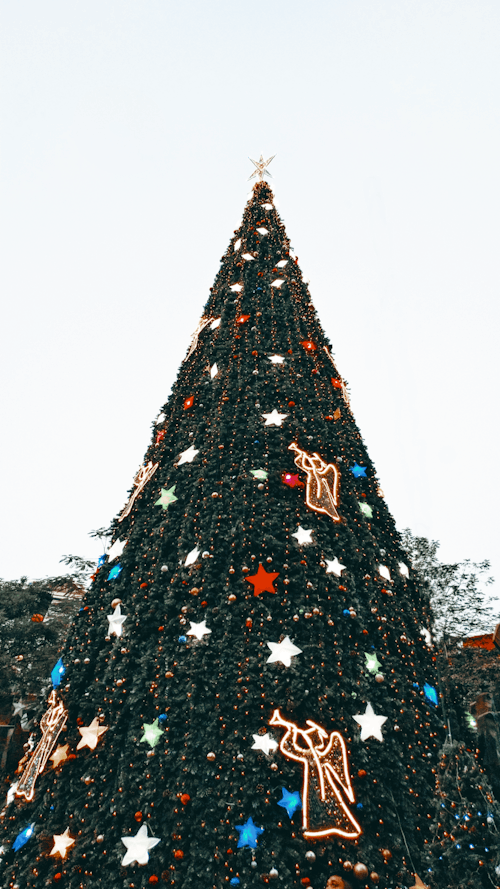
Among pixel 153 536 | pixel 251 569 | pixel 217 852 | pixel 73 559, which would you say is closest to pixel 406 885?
pixel 217 852

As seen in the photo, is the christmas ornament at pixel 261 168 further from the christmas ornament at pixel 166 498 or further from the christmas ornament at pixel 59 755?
the christmas ornament at pixel 59 755

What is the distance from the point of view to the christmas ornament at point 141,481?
5145 millimetres

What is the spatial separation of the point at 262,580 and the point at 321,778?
1326 millimetres

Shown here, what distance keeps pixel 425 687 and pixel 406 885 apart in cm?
150

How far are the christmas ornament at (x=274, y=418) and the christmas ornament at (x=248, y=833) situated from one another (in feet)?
10.3

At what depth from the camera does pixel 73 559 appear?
11.7m

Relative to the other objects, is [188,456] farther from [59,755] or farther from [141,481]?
[59,755]

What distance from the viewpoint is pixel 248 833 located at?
9.36 ft

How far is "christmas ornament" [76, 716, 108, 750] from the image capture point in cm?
357

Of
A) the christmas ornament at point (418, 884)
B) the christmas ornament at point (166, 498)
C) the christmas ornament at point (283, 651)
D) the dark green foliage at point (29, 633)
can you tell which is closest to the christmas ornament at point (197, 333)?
the christmas ornament at point (166, 498)

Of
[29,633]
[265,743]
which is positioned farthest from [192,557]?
[29,633]

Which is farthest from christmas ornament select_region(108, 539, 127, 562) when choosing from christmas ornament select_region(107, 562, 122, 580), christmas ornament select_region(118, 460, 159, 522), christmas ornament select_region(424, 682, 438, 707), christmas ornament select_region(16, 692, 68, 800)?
christmas ornament select_region(424, 682, 438, 707)

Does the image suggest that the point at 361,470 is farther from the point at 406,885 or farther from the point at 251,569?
the point at 406,885

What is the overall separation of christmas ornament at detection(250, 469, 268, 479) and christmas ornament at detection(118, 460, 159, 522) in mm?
1253
